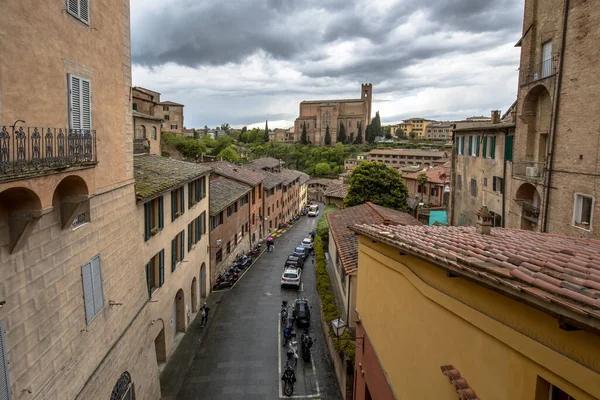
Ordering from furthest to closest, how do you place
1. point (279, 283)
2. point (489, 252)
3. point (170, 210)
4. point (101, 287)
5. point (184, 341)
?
point (279, 283) < point (184, 341) < point (170, 210) < point (101, 287) < point (489, 252)

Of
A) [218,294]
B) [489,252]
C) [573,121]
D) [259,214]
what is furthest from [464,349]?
[259,214]

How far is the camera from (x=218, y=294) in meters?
26.6

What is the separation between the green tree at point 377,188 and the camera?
36.9 m

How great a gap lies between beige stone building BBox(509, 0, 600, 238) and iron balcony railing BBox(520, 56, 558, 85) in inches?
1.8

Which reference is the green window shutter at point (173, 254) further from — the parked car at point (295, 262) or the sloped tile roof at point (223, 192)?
the parked car at point (295, 262)

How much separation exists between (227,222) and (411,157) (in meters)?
63.4

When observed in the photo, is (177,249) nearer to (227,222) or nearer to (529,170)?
(227,222)

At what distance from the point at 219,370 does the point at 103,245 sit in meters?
9.36

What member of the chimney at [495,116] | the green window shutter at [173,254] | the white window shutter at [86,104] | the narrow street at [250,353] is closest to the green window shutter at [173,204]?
the green window shutter at [173,254]

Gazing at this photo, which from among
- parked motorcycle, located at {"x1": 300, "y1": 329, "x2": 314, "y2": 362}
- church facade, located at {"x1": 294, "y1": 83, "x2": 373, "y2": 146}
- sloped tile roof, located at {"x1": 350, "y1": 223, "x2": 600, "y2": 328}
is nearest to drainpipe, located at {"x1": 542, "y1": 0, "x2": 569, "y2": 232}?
parked motorcycle, located at {"x1": 300, "y1": 329, "x2": 314, "y2": 362}

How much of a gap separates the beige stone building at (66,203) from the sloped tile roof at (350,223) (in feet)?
29.2

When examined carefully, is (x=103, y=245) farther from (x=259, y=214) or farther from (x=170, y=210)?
(x=259, y=214)

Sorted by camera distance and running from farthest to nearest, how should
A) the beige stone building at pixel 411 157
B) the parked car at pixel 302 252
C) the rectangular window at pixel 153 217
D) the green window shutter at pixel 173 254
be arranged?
the beige stone building at pixel 411 157
the parked car at pixel 302 252
the green window shutter at pixel 173 254
the rectangular window at pixel 153 217

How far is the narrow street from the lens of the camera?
15.8 m
